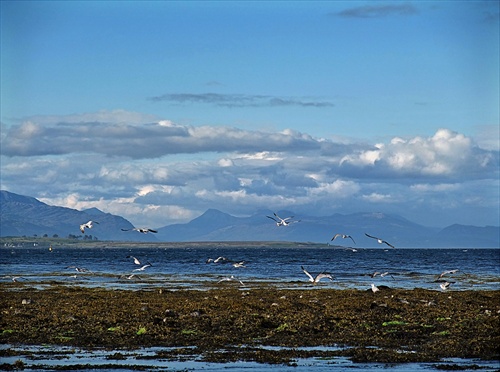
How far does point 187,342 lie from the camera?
101 ft

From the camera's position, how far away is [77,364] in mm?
26219

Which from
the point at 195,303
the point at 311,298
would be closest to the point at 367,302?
the point at 311,298

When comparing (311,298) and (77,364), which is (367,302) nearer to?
(311,298)

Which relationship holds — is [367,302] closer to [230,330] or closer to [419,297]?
[419,297]

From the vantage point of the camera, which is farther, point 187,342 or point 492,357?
point 187,342

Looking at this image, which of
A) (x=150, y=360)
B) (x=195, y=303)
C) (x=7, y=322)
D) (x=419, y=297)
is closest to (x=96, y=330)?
(x=7, y=322)

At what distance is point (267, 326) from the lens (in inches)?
1350

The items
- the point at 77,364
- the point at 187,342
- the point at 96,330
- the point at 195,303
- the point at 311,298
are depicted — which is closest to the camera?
the point at 77,364

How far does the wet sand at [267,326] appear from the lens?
2855 cm

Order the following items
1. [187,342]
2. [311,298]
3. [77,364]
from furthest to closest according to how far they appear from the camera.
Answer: [311,298] < [187,342] < [77,364]

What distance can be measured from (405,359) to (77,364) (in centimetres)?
1053

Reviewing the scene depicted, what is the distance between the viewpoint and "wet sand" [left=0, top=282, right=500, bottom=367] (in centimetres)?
2855

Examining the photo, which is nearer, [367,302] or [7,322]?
[7,322]

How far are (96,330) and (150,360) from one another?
7025 mm
